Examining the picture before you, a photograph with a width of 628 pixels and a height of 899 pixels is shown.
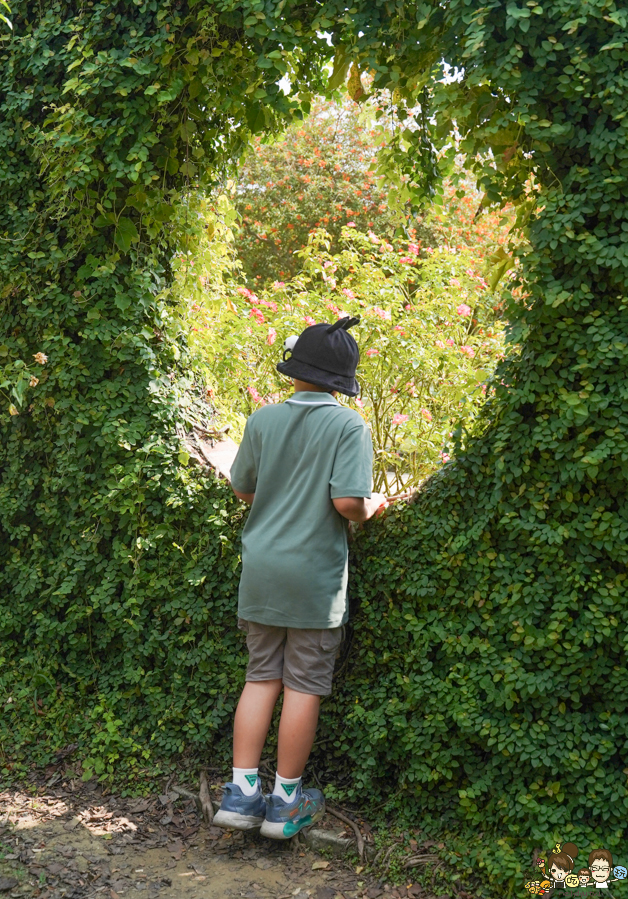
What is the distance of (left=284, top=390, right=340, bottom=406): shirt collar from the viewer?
2.97 m

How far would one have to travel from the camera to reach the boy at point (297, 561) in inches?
114

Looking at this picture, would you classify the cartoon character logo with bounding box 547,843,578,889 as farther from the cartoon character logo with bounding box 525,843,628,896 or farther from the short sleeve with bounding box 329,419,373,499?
the short sleeve with bounding box 329,419,373,499

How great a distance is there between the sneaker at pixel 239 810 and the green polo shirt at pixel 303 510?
654 millimetres

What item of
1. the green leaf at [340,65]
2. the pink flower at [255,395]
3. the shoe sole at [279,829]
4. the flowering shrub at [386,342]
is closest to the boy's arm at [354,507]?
the shoe sole at [279,829]

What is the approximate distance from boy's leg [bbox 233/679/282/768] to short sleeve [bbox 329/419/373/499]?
828 millimetres

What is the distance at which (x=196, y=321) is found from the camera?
173 inches

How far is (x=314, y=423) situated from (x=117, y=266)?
1.49m

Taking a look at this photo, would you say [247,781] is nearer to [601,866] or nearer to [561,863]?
[561,863]

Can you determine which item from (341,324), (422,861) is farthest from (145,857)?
(341,324)

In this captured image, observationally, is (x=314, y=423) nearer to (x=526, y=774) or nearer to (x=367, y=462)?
(x=367, y=462)

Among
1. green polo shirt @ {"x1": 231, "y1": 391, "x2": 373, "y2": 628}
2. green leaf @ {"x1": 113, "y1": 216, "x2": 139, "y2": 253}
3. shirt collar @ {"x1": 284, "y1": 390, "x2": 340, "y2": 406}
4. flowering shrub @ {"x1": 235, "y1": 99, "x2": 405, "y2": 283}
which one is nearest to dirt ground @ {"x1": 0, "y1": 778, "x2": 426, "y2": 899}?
green polo shirt @ {"x1": 231, "y1": 391, "x2": 373, "y2": 628}

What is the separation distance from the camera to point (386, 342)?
4.85 metres

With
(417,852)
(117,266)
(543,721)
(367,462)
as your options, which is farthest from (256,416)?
(417,852)

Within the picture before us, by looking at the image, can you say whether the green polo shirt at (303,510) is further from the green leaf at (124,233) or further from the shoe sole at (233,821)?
the green leaf at (124,233)
